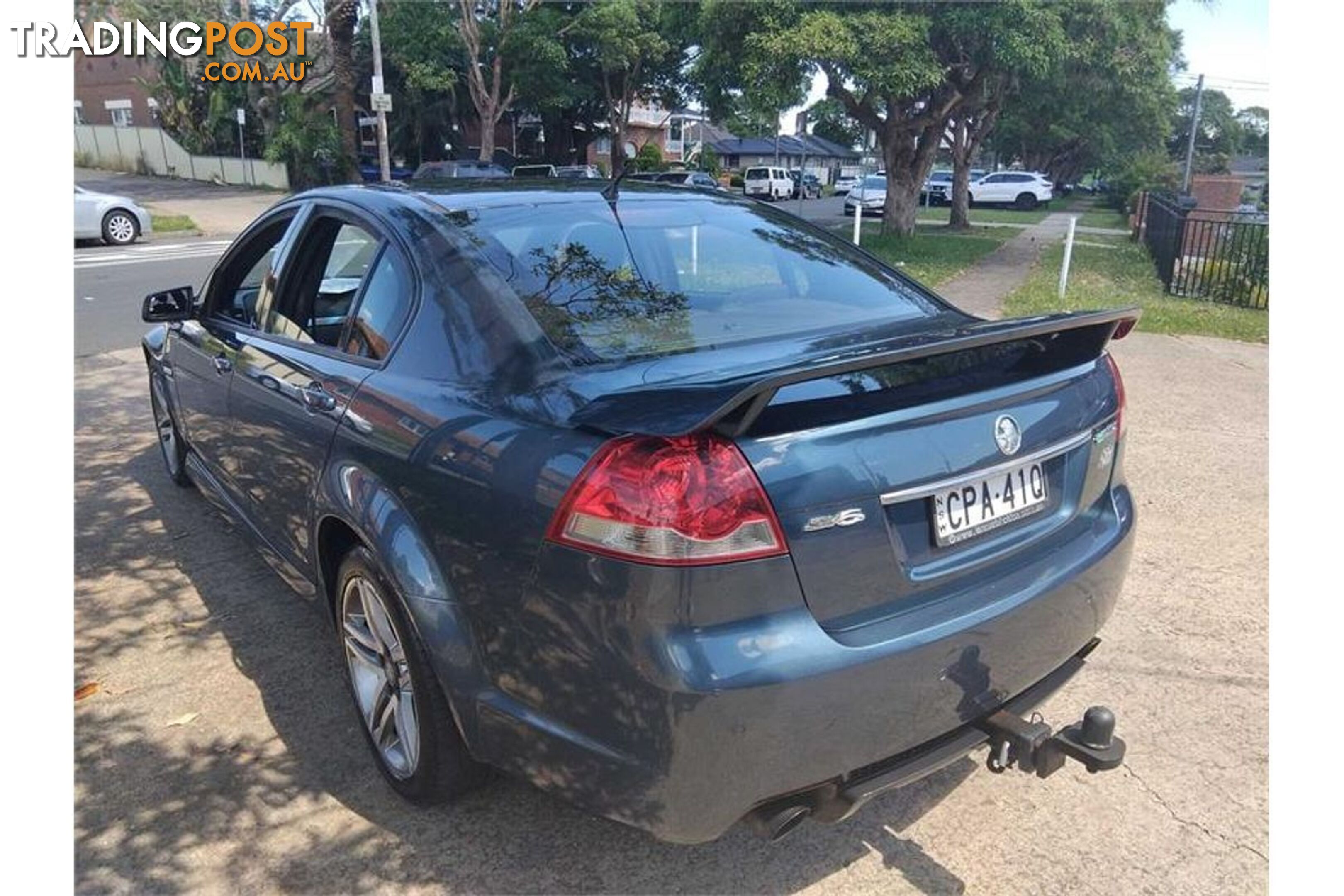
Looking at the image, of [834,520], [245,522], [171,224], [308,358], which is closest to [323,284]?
[308,358]

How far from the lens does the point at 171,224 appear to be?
2219 cm

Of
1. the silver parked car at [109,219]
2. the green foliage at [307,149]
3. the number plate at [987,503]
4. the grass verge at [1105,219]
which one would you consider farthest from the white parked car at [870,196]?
the number plate at [987,503]

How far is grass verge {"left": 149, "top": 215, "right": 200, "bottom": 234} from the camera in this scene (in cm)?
2158

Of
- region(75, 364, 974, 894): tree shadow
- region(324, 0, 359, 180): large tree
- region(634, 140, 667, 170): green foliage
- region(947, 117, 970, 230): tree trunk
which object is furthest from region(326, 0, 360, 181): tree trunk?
region(75, 364, 974, 894): tree shadow

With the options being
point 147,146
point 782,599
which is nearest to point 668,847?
point 782,599

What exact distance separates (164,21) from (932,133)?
26.7 metres

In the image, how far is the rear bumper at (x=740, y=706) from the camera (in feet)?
6.29

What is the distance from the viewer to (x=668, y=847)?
101 inches

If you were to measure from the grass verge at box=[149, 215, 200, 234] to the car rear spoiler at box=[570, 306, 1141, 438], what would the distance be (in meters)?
22.2

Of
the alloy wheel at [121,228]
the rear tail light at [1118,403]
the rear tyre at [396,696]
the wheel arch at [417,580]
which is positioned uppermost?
the alloy wheel at [121,228]

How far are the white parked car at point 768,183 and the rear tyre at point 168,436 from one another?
44.2m

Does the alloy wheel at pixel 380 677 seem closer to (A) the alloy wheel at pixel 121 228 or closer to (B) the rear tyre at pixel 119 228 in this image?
(B) the rear tyre at pixel 119 228

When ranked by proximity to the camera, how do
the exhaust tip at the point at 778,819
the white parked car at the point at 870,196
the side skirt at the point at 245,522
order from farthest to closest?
1. the white parked car at the point at 870,196
2. the side skirt at the point at 245,522
3. the exhaust tip at the point at 778,819

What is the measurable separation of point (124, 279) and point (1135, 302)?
1385 centimetres
